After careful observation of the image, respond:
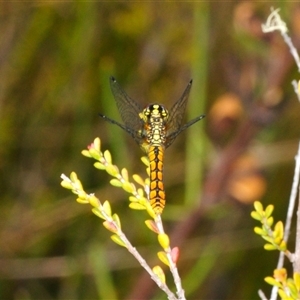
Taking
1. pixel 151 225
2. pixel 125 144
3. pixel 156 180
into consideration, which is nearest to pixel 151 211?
pixel 151 225

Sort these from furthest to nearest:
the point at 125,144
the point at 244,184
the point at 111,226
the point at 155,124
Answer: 1. the point at 125,144
2. the point at 244,184
3. the point at 155,124
4. the point at 111,226

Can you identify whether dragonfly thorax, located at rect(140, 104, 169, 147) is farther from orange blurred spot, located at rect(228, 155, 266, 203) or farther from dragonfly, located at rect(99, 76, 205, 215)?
orange blurred spot, located at rect(228, 155, 266, 203)

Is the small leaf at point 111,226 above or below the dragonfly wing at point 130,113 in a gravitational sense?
below

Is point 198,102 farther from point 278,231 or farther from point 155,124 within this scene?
point 278,231

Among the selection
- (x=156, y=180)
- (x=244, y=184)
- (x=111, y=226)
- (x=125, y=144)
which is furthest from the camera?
(x=125, y=144)

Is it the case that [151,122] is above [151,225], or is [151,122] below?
above

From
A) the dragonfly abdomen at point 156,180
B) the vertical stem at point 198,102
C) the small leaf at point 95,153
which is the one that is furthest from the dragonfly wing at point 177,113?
the vertical stem at point 198,102

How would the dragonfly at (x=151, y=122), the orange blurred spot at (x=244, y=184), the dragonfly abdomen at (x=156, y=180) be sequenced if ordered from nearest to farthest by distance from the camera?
the dragonfly abdomen at (x=156, y=180) → the dragonfly at (x=151, y=122) → the orange blurred spot at (x=244, y=184)

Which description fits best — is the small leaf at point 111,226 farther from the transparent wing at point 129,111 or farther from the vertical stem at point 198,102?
the vertical stem at point 198,102
